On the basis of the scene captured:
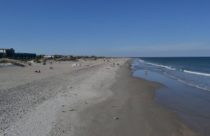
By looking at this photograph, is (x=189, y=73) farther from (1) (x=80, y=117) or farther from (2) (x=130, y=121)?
(1) (x=80, y=117)

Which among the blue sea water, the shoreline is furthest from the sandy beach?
the blue sea water

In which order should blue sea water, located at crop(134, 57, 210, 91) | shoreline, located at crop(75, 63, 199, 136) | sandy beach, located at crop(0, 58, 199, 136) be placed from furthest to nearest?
1. blue sea water, located at crop(134, 57, 210, 91)
2. shoreline, located at crop(75, 63, 199, 136)
3. sandy beach, located at crop(0, 58, 199, 136)

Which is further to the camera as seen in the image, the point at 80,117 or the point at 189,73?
the point at 189,73

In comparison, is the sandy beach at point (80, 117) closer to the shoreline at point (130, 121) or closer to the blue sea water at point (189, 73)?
the shoreline at point (130, 121)

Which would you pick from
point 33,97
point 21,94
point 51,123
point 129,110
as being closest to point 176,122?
point 129,110

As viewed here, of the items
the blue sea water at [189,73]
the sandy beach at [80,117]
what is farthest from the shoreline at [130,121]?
the blue sea water at [189,73]

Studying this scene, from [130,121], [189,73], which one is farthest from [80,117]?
[189,73]

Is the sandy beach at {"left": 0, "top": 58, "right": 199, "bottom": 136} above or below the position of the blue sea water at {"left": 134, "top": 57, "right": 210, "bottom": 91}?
above

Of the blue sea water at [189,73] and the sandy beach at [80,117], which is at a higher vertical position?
the sandy beach at [80,117]

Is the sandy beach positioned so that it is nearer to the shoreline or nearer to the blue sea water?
the shoreline

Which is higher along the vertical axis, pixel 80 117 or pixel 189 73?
pixel 80 117

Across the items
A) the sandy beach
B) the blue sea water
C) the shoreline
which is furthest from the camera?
the blue sea water

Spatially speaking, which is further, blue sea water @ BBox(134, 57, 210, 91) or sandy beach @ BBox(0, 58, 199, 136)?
blue sea water @ BBox(134, 57, 210, 91)

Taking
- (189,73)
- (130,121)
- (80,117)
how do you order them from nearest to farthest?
(130,121)
(80,117)
(189,73)
